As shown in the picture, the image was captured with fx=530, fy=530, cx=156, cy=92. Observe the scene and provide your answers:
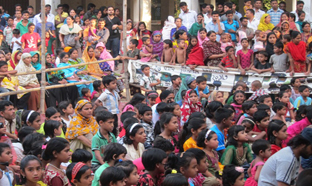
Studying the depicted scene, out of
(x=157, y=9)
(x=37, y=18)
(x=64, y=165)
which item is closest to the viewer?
(x=64, y=165)

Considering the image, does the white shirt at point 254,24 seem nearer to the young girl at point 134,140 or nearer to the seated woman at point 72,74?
the seated woman at point 72,74

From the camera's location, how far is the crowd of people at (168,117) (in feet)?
17.0

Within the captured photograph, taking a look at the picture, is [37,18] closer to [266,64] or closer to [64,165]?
[266,64]

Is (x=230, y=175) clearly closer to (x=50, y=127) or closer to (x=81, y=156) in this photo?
(x=81, y=156)

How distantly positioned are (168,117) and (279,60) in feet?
15.8

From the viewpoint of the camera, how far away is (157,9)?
24812 millimetres

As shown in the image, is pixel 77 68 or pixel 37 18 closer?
pixel 77 68

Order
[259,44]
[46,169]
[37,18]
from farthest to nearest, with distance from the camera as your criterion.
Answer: [37,18]
[259,44]
[46,169]

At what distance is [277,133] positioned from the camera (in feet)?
20.1

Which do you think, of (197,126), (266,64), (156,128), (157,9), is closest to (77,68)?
(266,64)

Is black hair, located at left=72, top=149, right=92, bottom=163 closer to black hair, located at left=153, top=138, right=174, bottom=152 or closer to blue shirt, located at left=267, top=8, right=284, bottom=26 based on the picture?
black hair, located at left=153, top=138, right=174, bottom=152

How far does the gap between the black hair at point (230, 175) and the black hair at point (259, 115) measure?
1.45 metres

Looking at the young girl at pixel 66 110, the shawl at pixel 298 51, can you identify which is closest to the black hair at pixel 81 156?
the young girl at pixel 66 110

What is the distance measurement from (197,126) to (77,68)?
17.7 feet
